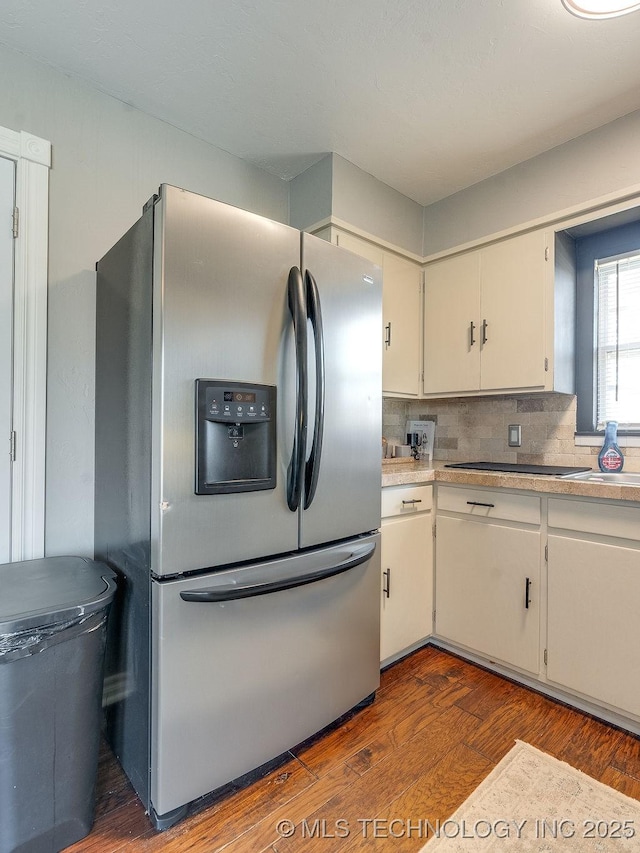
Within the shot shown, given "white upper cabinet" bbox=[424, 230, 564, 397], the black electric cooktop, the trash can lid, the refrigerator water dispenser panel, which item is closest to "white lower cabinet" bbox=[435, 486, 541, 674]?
the black electric cooktop

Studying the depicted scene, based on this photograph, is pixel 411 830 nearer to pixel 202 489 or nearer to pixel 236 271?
pixel 202 489

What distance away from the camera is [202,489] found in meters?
1.25

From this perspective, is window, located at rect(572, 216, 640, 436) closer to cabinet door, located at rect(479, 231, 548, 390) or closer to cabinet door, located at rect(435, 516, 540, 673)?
cabinet door, located at rect(479, 231, 548, 390)

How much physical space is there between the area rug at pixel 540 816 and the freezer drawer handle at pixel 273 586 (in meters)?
0.76

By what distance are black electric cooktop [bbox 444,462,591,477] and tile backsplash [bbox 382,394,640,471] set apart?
0.08 meters

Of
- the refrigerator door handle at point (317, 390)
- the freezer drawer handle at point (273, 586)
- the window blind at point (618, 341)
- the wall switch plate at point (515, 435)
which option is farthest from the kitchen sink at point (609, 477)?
the refrigerator door handle at point (317, 390)

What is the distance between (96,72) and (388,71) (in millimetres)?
1110

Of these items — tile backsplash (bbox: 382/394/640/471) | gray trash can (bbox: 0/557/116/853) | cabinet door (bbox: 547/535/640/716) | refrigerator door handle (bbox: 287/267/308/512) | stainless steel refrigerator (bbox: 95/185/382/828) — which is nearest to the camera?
gray trash can (bbox: 0/557/116/853)

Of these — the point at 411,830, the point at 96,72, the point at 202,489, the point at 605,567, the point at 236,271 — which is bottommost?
the point at 411,830

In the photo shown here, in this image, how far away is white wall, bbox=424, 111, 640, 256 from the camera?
197 cm

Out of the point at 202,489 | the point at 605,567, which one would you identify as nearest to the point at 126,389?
the point at 202,489

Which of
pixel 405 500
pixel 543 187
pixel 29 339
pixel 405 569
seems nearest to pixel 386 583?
pixel 405 569

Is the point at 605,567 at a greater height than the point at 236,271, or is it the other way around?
the point at 236,271

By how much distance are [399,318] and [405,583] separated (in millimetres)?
1433
